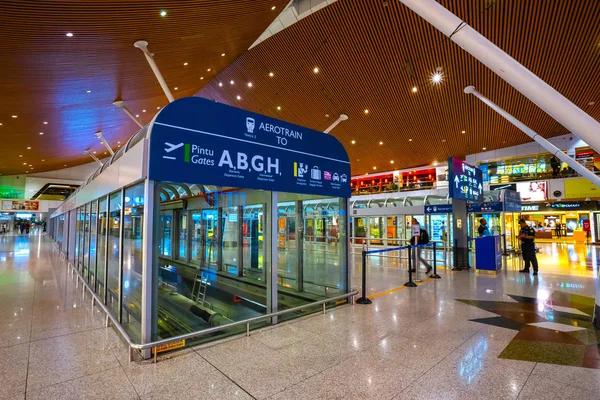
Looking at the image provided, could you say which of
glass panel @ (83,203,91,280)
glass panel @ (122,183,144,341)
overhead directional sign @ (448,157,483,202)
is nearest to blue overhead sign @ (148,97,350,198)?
glass panel @ (122,183,144,341)

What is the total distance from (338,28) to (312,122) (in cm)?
869

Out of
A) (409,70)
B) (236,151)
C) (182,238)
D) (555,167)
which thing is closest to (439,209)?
(409,70)

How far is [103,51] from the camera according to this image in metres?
9.15

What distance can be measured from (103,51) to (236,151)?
8050mm

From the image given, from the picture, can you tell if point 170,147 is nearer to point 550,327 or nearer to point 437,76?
point 550,327

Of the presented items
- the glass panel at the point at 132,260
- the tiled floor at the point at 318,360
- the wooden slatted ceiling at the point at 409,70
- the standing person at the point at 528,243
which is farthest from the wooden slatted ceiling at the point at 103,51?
the standing person at the point at 528,243

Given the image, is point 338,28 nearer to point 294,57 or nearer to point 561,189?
point 294,57

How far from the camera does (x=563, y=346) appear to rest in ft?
11.6

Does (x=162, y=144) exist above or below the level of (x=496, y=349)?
above

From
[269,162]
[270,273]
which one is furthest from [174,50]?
[270,273]

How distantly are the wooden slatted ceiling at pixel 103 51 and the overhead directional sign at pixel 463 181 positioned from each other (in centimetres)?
740

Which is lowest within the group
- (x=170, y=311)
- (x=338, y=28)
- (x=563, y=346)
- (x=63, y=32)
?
(x=170, y=311)

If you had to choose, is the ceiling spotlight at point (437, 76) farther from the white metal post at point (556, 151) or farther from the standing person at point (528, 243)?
the standing person at point (528, 243)

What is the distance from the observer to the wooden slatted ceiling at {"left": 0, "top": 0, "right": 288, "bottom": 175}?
7.00 meters
